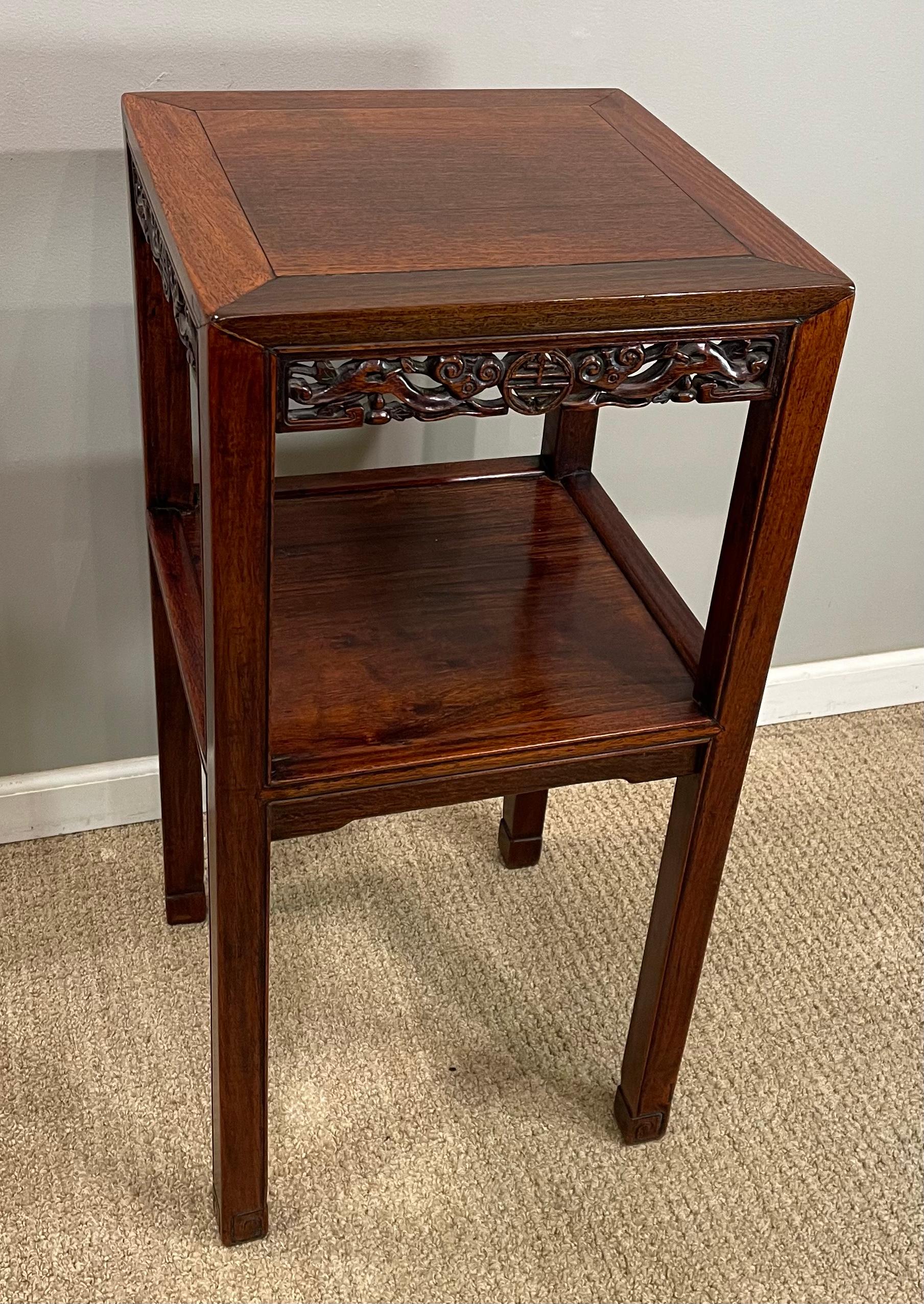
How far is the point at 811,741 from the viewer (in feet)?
5.42

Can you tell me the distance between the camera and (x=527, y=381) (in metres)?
0.75

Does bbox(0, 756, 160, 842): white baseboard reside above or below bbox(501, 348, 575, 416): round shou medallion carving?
below

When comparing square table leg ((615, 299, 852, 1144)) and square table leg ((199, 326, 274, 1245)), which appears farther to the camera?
square table leg ((615, 299, 852, 1144))

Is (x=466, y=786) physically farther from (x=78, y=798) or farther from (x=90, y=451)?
(x=78, y=798)

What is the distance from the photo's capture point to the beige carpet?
1.07m

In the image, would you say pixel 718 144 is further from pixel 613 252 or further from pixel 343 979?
pixel 343 979

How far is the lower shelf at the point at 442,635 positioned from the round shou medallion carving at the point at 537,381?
0.74ft

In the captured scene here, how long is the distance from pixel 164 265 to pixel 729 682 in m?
0.45

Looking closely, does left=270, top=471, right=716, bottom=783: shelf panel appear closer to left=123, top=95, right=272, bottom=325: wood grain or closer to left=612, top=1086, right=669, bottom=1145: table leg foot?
left=123, top=95, right=272, bottom=325: wood grain

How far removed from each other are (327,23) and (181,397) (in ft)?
1.06

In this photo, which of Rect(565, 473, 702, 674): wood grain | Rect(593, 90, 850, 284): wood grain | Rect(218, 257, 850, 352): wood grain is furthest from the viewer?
Rect(565, 473, 702, 674): wood grain

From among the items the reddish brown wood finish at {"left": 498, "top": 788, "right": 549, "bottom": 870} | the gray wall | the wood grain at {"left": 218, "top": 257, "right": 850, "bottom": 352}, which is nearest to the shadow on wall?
the gray wall

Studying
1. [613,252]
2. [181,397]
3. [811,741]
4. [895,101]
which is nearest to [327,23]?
[181,397]

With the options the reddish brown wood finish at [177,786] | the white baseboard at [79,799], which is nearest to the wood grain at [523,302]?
the reddish brown wood finish at [177,786]
